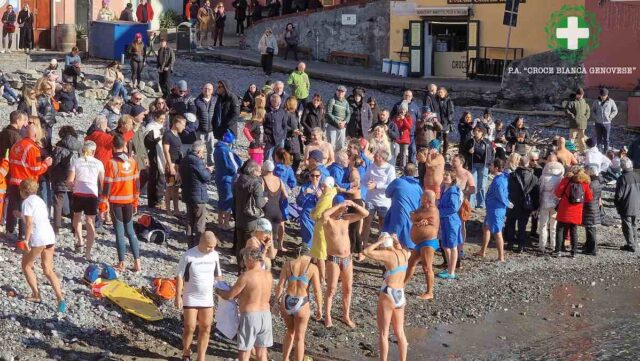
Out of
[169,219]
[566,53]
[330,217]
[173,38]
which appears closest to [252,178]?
A: [330,217]

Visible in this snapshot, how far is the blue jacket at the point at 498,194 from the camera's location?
58.2ft

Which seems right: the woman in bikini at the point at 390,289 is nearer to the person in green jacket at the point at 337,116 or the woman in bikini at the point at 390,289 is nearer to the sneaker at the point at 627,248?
the sneaker at the point at 627,248

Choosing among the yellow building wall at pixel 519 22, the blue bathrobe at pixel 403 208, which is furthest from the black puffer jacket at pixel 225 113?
the yellow building wall at pixel 519 22

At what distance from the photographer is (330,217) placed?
14031 millimetres

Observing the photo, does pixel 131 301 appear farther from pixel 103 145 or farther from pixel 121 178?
pixel 103 145

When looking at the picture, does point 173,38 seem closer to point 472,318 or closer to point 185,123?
point 185,123

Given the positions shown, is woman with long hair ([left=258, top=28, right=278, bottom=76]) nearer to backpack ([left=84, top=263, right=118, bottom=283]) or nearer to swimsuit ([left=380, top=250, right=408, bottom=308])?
backpack ([left=84, top=263, right=118, bottom=283])

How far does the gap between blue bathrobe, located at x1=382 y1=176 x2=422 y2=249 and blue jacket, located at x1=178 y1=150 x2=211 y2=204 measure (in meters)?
2.62

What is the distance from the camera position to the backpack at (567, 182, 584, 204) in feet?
59.9

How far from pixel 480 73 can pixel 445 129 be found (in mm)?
11142

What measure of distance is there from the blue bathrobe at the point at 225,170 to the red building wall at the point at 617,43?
15749 mm

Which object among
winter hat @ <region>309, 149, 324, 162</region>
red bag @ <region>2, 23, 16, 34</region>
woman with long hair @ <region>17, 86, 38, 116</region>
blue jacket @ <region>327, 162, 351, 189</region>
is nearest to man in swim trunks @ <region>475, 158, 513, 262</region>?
blue jacket @ <region>327, 162, 351, 189</region>

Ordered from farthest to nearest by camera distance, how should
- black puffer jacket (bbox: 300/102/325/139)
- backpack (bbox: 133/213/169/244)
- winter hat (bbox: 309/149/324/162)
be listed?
black puffer jacket (bbox: 300/102/325/139) < backpack (bbox: 133/213/169/244) < winter hat (bbox: 309/149/324/162)

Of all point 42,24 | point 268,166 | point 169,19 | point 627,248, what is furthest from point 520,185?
point 169,19
